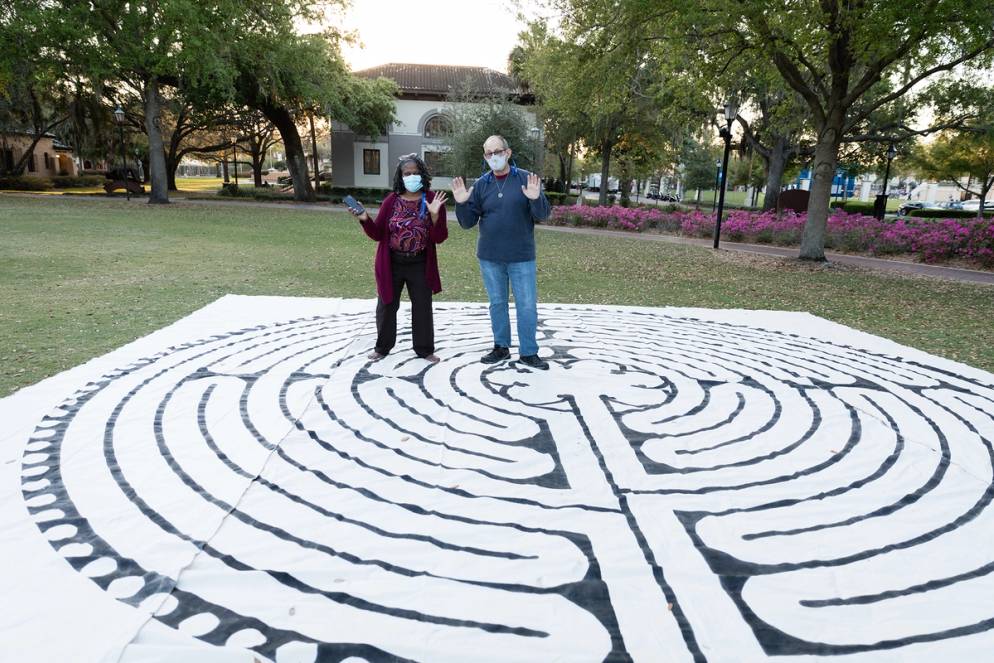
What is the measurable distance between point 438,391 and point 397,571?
2.13m

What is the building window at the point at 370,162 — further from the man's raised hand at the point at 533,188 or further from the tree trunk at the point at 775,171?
the man's raised hand at the point at 533,188

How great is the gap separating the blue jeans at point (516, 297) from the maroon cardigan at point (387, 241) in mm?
409

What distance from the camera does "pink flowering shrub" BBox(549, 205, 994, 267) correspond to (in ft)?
45.9

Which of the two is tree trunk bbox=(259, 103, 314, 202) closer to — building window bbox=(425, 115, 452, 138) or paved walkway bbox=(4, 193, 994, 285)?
building window bbox=(425, 115, 452, 138)

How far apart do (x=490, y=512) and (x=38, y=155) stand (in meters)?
55.5

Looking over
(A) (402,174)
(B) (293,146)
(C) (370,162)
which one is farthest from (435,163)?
(A) (402,174)

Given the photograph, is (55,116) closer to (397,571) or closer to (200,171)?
(397,571)

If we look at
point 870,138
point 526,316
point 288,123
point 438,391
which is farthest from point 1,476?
point 288,123

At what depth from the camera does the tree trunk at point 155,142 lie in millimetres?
22438

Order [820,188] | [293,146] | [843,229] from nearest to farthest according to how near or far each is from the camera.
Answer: [820,188]
[843,229]
[293,146]

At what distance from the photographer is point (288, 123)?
30.0m

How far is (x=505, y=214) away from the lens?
4883 millimetres

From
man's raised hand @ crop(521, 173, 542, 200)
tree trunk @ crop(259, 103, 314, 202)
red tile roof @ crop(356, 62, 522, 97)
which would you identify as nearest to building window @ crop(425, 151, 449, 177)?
red tile roof @ crop(356, 62, 522, 97)

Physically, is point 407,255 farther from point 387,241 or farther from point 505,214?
point 505,214
